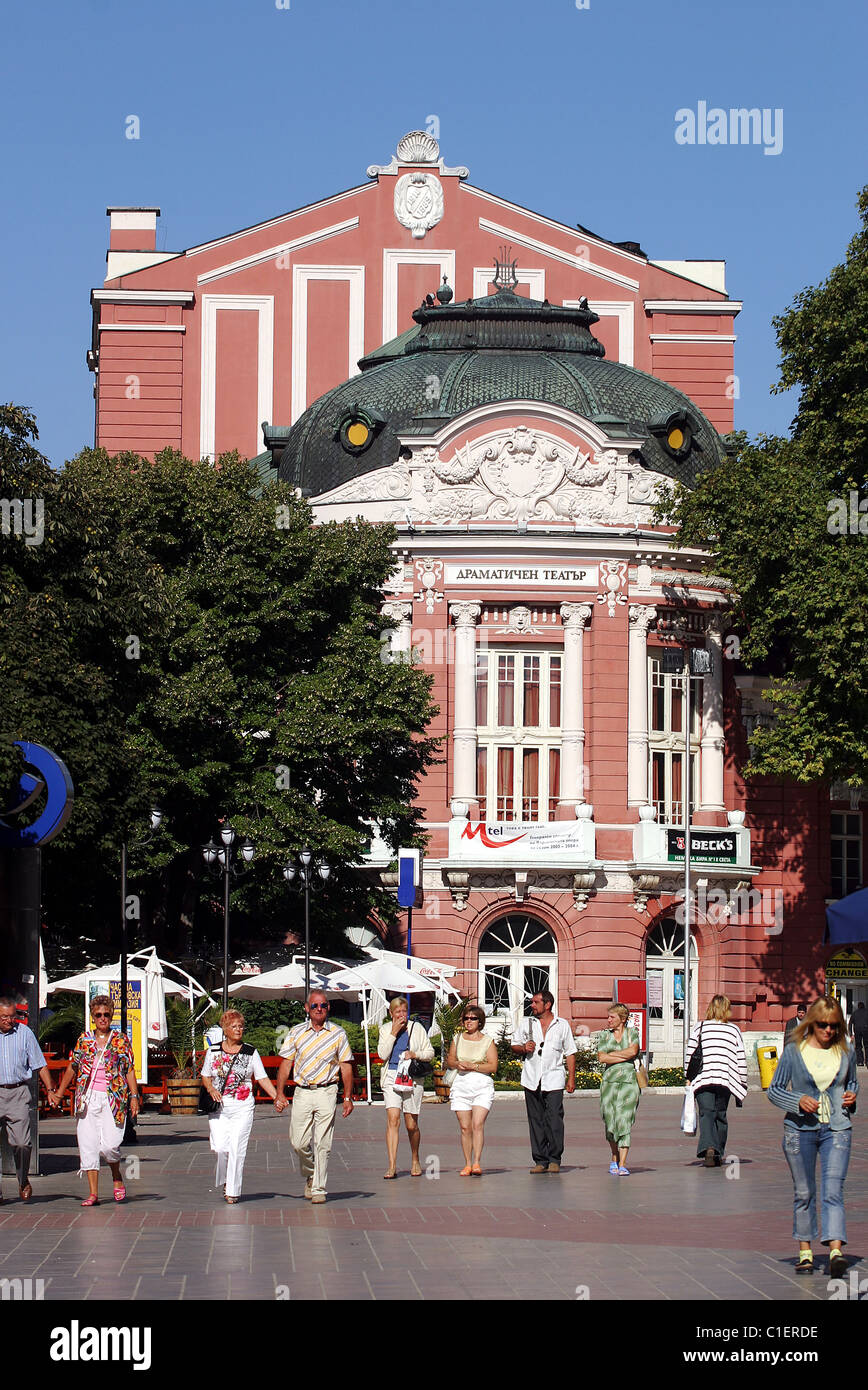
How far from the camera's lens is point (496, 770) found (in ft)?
175

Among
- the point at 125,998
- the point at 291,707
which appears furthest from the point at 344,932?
the point at 125,998

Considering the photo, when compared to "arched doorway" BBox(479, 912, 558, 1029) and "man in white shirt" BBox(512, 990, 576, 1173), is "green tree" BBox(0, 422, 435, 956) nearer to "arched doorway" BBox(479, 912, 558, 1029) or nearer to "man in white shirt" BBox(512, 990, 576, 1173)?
"arched doorway" BBox(479, 912, 558, 1029)

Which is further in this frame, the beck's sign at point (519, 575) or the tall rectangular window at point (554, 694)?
the tall rectangular window at point (554, 694)

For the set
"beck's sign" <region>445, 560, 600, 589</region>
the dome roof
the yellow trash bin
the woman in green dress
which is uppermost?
the dome roof

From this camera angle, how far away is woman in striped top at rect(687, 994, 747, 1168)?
23.9m

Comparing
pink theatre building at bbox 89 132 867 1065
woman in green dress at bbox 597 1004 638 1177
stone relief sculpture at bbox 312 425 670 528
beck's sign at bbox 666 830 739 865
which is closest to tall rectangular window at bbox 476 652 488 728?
pink theatre building at bbox 89 132 867 1065

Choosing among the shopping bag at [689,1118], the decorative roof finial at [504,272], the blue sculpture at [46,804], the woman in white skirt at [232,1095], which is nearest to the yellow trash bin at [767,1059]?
the shopping bag at [689,1118]

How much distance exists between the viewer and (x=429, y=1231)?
17.3 m

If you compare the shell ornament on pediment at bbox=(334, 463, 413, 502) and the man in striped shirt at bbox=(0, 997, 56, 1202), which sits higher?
the shell ornament on pediment at bbox=(334, 463, 413, 502)

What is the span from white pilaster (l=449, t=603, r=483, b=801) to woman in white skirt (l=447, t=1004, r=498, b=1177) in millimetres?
28736

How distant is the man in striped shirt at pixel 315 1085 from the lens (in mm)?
20031

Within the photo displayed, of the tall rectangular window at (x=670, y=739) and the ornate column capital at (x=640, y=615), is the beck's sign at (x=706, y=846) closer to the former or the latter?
the tall rectangular window at (x=670, y=739)

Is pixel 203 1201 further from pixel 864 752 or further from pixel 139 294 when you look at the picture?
pixel 139 294

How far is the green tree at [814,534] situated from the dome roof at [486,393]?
4852 mm
